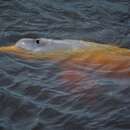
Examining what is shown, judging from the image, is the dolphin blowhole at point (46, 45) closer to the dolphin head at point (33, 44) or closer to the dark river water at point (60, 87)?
the dolphin head at point (33, 44)

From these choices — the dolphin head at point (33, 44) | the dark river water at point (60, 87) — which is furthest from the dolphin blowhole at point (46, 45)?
the dark river water at point (60, 87)

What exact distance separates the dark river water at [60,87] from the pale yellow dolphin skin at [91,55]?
14 centimetres

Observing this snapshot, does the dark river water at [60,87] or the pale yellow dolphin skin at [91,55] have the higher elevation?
the pale yellow dolphin skin at [91,55]

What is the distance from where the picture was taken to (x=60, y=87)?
6.41 metres

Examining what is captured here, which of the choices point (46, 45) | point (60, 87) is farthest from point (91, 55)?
point (60, 87)

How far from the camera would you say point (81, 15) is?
31.5 ft

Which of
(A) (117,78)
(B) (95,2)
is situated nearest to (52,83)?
(A) (117,78)

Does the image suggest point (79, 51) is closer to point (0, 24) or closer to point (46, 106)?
point (46, 106)

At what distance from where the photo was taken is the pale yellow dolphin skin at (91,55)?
6812 mm

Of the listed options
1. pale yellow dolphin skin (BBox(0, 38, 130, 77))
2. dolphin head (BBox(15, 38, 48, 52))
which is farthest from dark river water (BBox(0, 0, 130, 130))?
dolphin head (BBox(15, 38, 48, 52))

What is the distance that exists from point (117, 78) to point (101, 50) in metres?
0.87

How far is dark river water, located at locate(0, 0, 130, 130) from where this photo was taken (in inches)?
221

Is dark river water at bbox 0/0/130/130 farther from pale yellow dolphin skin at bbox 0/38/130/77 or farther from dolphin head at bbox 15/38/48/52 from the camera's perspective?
dolphin head at bbox 15/38/48/52

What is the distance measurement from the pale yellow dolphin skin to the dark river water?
143 millimetres
